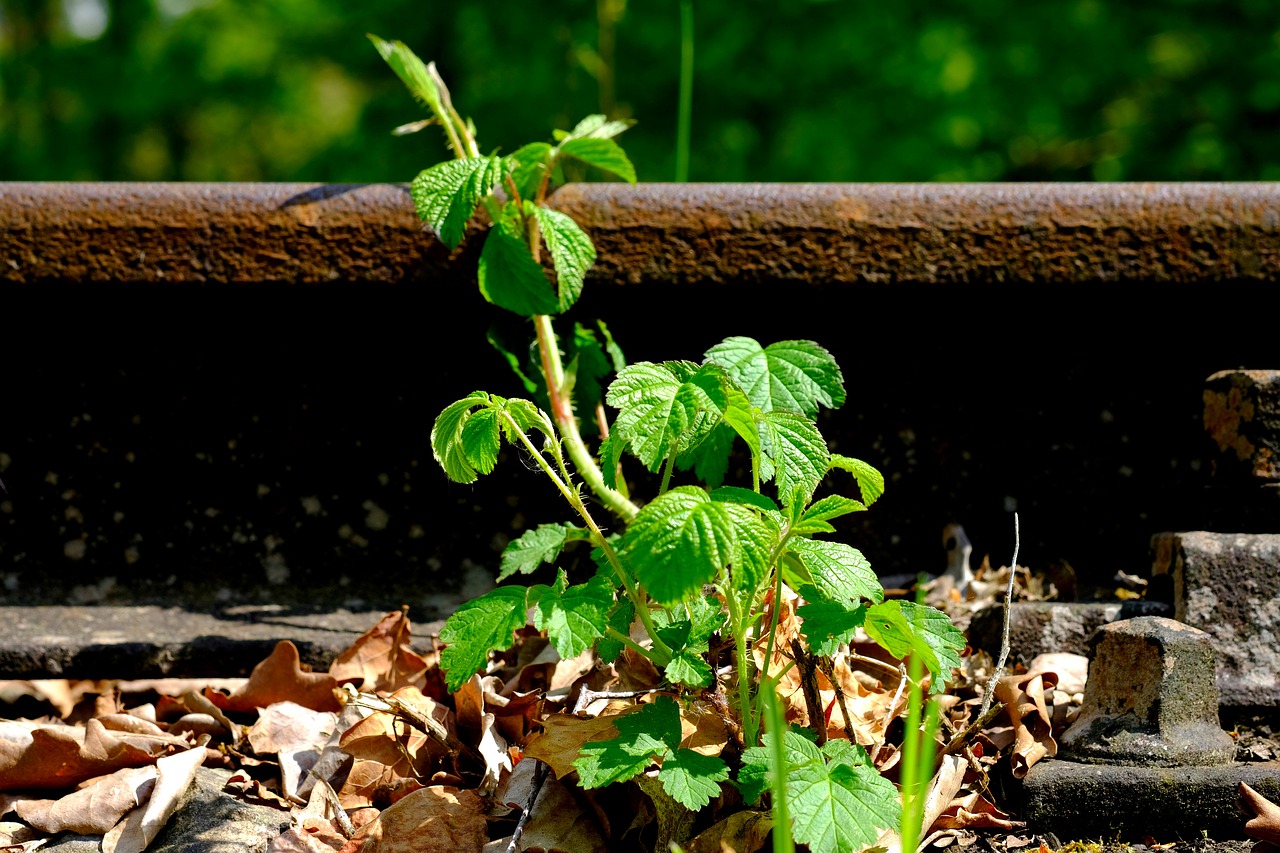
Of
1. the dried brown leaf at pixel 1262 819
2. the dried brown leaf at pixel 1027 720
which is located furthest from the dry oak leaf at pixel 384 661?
the dried brown leaf at pixel 1262 819

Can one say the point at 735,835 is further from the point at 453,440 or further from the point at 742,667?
the point at 453,440

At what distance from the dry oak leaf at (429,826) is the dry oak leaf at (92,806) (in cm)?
32

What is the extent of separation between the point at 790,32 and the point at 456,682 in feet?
23.3

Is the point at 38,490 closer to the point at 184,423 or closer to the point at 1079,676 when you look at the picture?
the point at 184,423

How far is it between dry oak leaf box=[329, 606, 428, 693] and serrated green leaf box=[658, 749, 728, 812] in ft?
2.04

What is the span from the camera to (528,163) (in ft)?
4.86

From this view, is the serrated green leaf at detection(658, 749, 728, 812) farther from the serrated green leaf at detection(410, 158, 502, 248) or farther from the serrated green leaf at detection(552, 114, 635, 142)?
the serrated green leaf at detection(552, 114, 635, 142)

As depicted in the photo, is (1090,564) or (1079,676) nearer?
(1079,676)

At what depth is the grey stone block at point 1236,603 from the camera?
1.46m

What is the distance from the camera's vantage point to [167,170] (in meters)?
16.5

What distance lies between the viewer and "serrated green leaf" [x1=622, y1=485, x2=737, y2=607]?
0.90 metres

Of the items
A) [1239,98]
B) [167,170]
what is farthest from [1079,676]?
[167,170]

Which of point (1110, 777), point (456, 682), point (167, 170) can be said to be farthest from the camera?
point (167, 170)

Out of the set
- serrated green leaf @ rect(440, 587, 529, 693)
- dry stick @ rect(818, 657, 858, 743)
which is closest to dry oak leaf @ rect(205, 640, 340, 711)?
serrated green leaf @ rect(440, 587, 529, 693)
